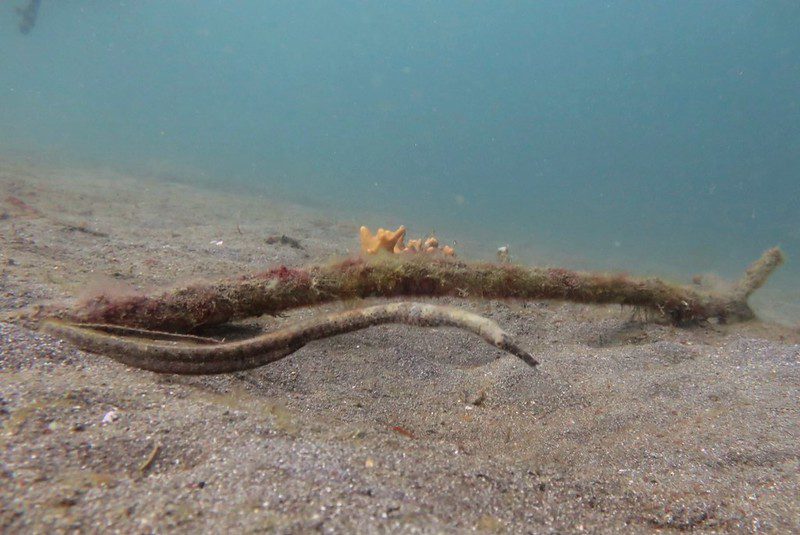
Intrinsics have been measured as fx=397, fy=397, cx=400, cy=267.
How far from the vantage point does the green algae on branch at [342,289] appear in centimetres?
326

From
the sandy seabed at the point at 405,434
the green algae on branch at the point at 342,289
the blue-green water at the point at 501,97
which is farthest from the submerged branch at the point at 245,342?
the blue-green water at the point at 501,97

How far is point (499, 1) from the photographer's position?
144 metres

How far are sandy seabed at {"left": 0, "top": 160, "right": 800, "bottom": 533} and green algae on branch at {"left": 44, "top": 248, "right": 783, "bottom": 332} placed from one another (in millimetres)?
339

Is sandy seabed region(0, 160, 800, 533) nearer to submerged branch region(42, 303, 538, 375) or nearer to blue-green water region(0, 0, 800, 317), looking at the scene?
submerged branch region(42, 303, 538, 375)

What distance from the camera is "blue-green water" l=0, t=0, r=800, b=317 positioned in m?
75.9

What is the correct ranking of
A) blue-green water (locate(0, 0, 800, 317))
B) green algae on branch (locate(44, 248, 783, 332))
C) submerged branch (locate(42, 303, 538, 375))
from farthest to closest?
blue-green water (locate(0, 0, 800, 317)) < green algae on branch (locate(44, 248, 783, 332)) < submerged branch (locate(42, 303, 538, 375))

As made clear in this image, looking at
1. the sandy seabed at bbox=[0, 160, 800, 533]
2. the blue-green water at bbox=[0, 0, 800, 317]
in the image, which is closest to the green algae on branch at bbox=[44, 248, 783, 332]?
the sandy seabed at bbox=[0, 160, 800, 533]

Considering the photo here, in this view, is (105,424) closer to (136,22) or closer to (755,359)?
(755,359)

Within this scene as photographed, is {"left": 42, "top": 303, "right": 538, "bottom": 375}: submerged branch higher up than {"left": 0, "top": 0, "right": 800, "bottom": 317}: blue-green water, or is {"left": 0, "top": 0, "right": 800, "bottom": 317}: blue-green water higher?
{"left": 0, "top": 0, "right": 800, "bottom": 317}: blue-green water

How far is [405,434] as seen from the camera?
2746mm

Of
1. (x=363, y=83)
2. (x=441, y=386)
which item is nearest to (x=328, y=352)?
(x=441, y=386)

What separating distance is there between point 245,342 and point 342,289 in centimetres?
106

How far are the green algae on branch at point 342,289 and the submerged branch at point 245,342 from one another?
38cm

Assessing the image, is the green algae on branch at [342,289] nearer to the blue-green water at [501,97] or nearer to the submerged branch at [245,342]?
the submerged branch at [245,342]
